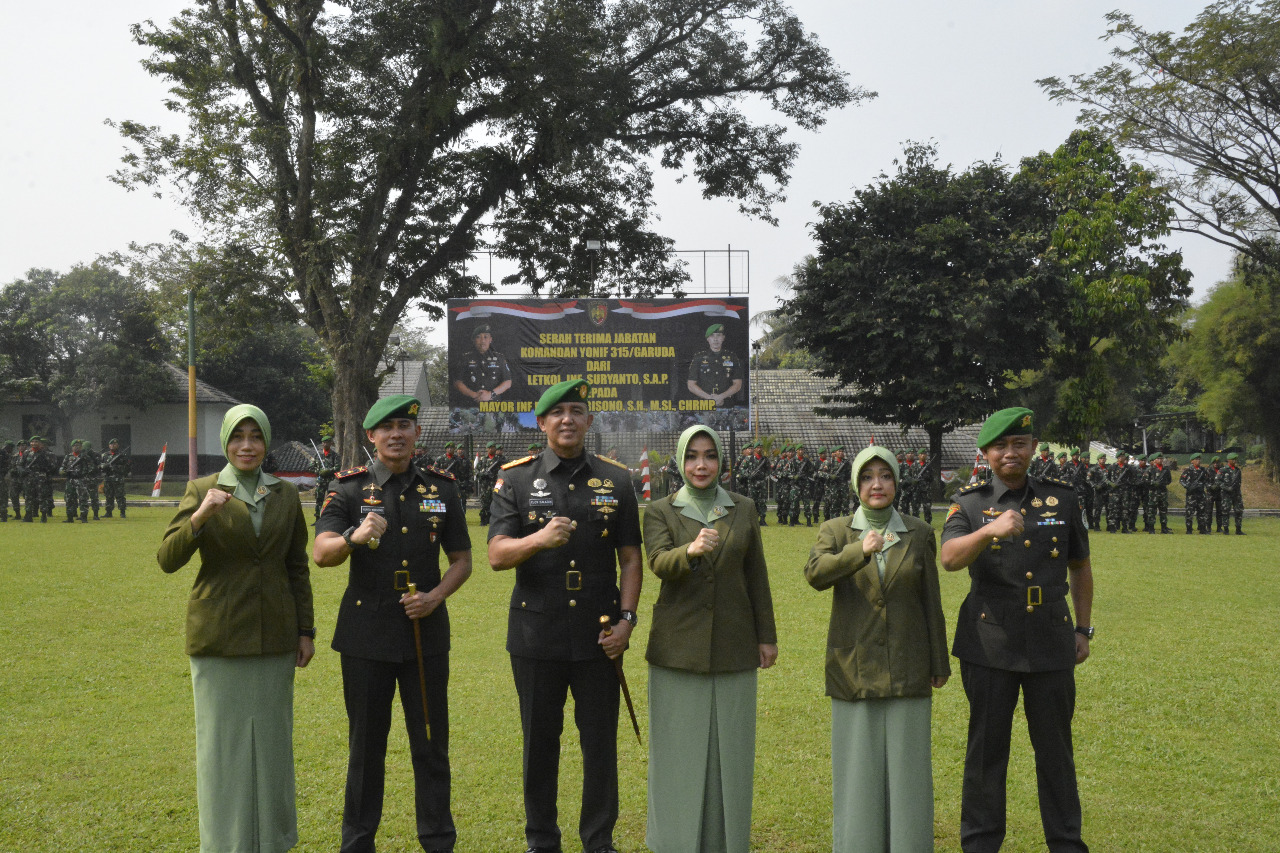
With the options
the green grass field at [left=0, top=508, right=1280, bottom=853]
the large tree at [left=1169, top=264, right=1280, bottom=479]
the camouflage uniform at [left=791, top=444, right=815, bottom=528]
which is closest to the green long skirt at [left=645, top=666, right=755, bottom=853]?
the green grass field at [left=0, top=508, right=1280, bottom=853]

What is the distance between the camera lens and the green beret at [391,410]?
155 inches

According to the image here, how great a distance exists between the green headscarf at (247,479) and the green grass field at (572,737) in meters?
1.47

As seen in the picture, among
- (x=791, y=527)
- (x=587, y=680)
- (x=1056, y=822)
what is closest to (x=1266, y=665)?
(x=1056, y=822)

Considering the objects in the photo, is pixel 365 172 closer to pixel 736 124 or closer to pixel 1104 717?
pixel 736 124

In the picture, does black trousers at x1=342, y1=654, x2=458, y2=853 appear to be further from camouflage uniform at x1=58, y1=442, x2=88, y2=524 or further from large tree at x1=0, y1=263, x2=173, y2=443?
large tree at x1=0, y1=263, x2=173, y2=443

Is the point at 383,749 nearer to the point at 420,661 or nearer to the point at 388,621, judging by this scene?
the point at 420,661

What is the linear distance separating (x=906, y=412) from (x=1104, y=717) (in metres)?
19.3

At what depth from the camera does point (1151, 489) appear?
19562mm

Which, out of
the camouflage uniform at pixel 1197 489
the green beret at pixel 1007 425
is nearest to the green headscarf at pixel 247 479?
the green beret at pixel 1007 425

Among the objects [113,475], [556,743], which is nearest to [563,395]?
[556,743]

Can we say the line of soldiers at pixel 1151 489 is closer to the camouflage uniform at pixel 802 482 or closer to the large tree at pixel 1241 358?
the camouflage uniform at pixel 802 482

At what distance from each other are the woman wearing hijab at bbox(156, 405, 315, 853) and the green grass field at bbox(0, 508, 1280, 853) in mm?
→ 542

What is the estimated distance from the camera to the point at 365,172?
22.7 meters

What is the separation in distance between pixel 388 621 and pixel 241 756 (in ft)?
2.33
